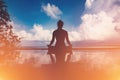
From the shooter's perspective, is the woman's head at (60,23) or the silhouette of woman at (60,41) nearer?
the silhouette of woman at (60,41)

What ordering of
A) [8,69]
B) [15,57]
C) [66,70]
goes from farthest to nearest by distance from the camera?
[15,57], [8,69], [66,70]

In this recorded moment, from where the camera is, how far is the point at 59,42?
9469 mm

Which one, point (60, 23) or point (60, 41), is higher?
point (60, 23)

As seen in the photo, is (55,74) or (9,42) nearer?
(55,74)

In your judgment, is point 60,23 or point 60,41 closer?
point 60,23

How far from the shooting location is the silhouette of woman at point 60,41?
908 cm

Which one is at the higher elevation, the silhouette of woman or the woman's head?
→ the woman's head

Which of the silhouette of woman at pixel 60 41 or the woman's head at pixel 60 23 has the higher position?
the woman's head at pixel 60 23

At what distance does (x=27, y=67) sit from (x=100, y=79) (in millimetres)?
2106

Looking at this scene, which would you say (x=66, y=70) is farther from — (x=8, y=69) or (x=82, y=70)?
(x=8, y=69)

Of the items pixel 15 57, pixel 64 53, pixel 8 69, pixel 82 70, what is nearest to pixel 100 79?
pixel 82 70

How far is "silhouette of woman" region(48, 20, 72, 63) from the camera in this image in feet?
29.8

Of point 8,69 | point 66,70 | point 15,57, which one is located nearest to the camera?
point 66,70

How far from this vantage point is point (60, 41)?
9.55 metres
